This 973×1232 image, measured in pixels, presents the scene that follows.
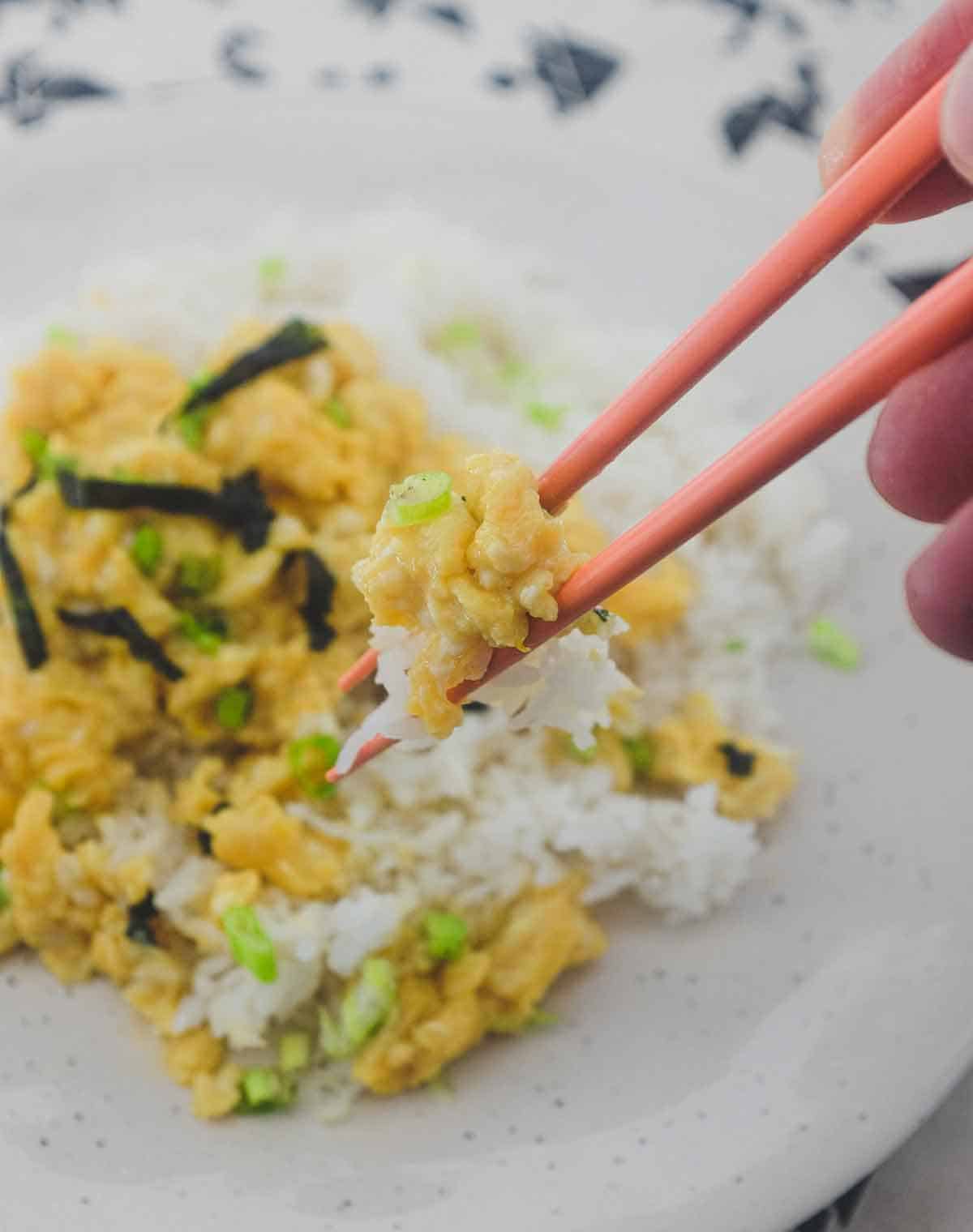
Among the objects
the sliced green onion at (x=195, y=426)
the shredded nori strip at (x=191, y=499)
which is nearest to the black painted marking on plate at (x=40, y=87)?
the sliced green onion at (x=195, y=426)

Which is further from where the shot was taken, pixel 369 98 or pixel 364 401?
pixel 369 98

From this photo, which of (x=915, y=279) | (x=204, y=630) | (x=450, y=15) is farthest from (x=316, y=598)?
(x=450, y=15)

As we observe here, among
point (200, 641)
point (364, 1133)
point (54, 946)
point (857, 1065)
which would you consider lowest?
point (54, 946)

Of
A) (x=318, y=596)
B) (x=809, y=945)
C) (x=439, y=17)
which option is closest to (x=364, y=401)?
(x=318, y=596)

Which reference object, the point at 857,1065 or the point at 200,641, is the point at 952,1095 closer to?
the point at 857,1065

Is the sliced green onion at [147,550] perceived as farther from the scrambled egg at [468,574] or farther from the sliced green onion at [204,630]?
the scrambled egg at [468,574]

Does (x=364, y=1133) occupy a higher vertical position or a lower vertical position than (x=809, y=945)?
lower
